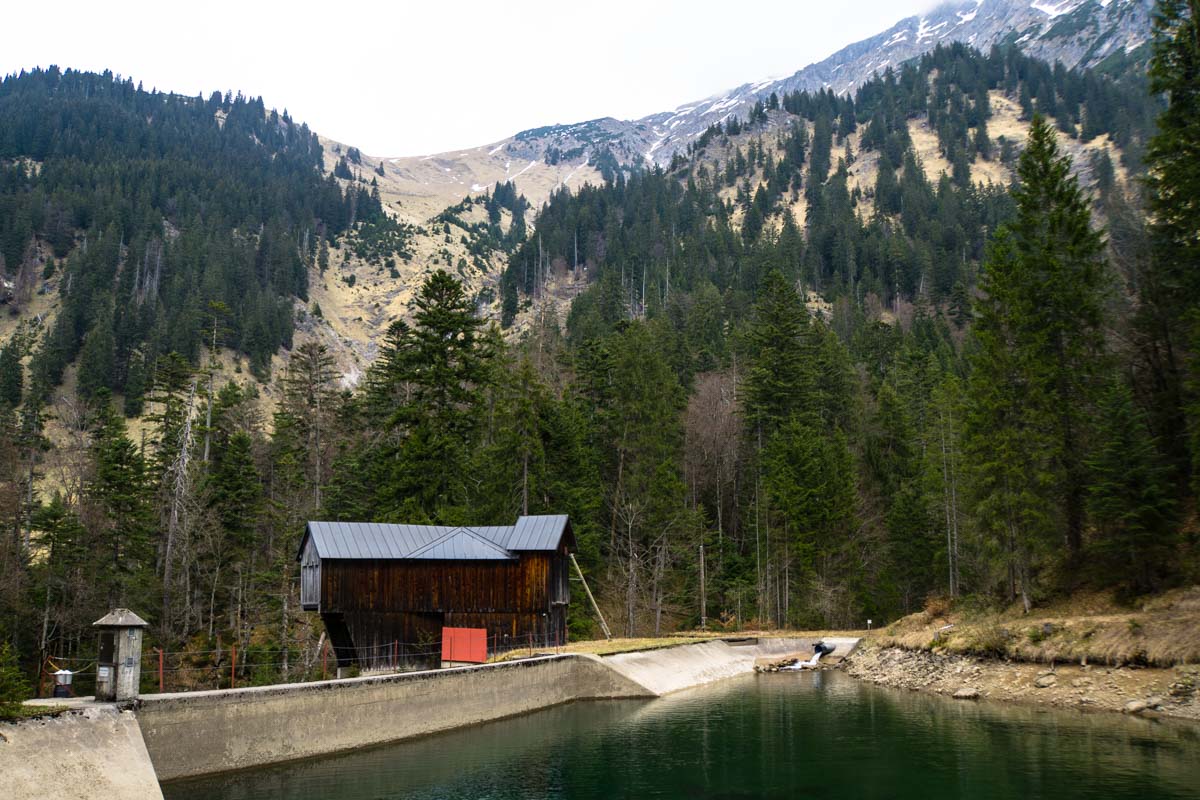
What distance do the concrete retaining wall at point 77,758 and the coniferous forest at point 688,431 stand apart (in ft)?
73.8

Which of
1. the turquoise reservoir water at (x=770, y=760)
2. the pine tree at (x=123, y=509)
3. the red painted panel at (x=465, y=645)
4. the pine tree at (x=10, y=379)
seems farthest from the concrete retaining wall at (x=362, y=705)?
the pine tree at (x=10, y=379)

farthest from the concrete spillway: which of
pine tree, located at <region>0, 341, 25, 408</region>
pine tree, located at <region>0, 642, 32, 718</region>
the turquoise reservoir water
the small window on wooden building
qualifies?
pine tree, located at <region>0, 341, 25, 408</region>

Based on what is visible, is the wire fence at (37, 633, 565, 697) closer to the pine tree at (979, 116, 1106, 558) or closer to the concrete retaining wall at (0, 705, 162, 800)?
the concrete retaining wall at (0, 705, 162, 800)

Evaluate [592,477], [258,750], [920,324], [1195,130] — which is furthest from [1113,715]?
[920,324]

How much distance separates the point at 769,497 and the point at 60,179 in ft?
460

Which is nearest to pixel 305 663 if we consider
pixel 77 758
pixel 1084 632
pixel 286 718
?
pixel 286 718

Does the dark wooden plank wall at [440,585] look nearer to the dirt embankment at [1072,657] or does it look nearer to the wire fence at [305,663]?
the wire fence at [305,663]

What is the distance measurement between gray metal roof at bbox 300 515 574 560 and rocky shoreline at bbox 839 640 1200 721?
18.5 metres

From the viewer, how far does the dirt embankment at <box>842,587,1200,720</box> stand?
2759 cm

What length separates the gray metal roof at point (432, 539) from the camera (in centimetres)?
3834

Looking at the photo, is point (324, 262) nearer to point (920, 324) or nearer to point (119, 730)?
point (920, 324)

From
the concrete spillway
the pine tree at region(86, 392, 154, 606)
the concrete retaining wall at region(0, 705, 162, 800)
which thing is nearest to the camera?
the concrete retaining wall at region(0, 705, 162, 800)

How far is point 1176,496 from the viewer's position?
1367 inches

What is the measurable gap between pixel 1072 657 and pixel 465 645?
974 inches
